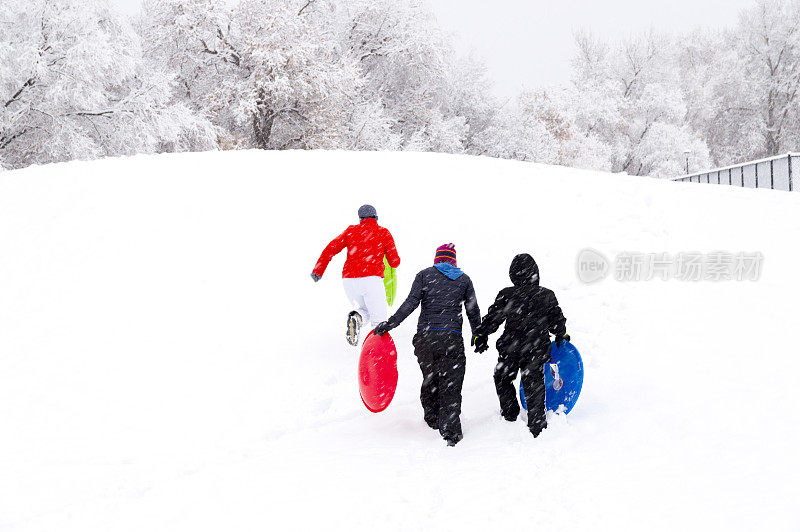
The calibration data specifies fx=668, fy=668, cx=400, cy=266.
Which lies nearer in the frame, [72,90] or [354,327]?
[354,327]

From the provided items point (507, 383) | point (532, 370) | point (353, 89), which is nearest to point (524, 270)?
point (532, 370)

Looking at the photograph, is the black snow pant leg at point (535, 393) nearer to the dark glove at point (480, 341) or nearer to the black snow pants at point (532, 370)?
the black snow pants at point (532, 370)

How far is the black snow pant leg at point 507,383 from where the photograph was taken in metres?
5.69

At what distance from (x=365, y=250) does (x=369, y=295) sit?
0.53 metres

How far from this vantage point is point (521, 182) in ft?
50.9

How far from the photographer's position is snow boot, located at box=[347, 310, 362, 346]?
787 centimetres

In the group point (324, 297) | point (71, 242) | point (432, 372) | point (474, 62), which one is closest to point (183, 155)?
point (71, 242)

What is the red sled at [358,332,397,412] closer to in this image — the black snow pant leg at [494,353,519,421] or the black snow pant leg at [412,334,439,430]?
the black snow pant leg at [412,334,439,430]

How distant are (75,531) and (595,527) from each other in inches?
134

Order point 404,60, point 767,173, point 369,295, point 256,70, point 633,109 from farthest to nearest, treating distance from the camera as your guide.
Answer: point 633,109 < point 404,60 < point 256,70 < point 767,173 < point 369,295

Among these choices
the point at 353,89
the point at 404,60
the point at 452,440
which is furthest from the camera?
the point at 404,60

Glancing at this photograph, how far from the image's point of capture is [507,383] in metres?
5.84

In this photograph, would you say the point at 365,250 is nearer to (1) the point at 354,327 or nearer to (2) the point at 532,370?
(1) the point at 354,327
